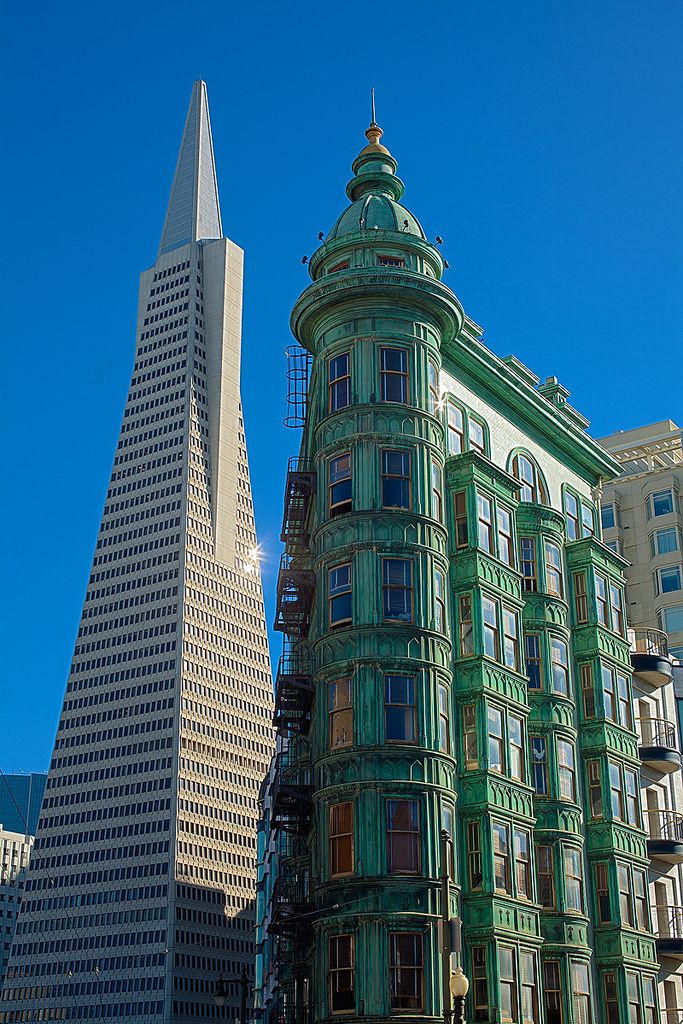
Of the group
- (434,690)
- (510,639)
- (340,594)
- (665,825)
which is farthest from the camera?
(665,825)

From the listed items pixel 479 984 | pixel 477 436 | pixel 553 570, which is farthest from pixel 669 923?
pixel 477 436

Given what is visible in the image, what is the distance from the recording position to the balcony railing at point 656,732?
73.0 metres

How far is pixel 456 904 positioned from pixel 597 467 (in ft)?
99.5

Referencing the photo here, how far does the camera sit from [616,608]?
65.4m

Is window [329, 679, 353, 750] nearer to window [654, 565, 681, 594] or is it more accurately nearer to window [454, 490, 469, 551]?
window [454, 490, 469, 551]

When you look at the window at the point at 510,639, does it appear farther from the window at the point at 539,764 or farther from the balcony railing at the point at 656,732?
the balcony railing at the point at 656,732

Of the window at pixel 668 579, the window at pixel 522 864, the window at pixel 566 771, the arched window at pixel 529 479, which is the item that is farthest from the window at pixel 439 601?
the window at pixel 668 579

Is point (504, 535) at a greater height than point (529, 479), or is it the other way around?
point (529, 479)

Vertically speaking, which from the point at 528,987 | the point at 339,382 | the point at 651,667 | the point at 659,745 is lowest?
the point at 528,987

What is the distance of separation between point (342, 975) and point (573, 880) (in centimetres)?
1506

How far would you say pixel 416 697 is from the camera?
47156mm

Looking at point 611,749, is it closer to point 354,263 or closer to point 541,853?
point 541,853

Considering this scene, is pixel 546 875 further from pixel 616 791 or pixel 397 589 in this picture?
pixel 397 589

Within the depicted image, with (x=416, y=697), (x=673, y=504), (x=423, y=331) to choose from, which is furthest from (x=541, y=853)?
(x=673, y=504)
